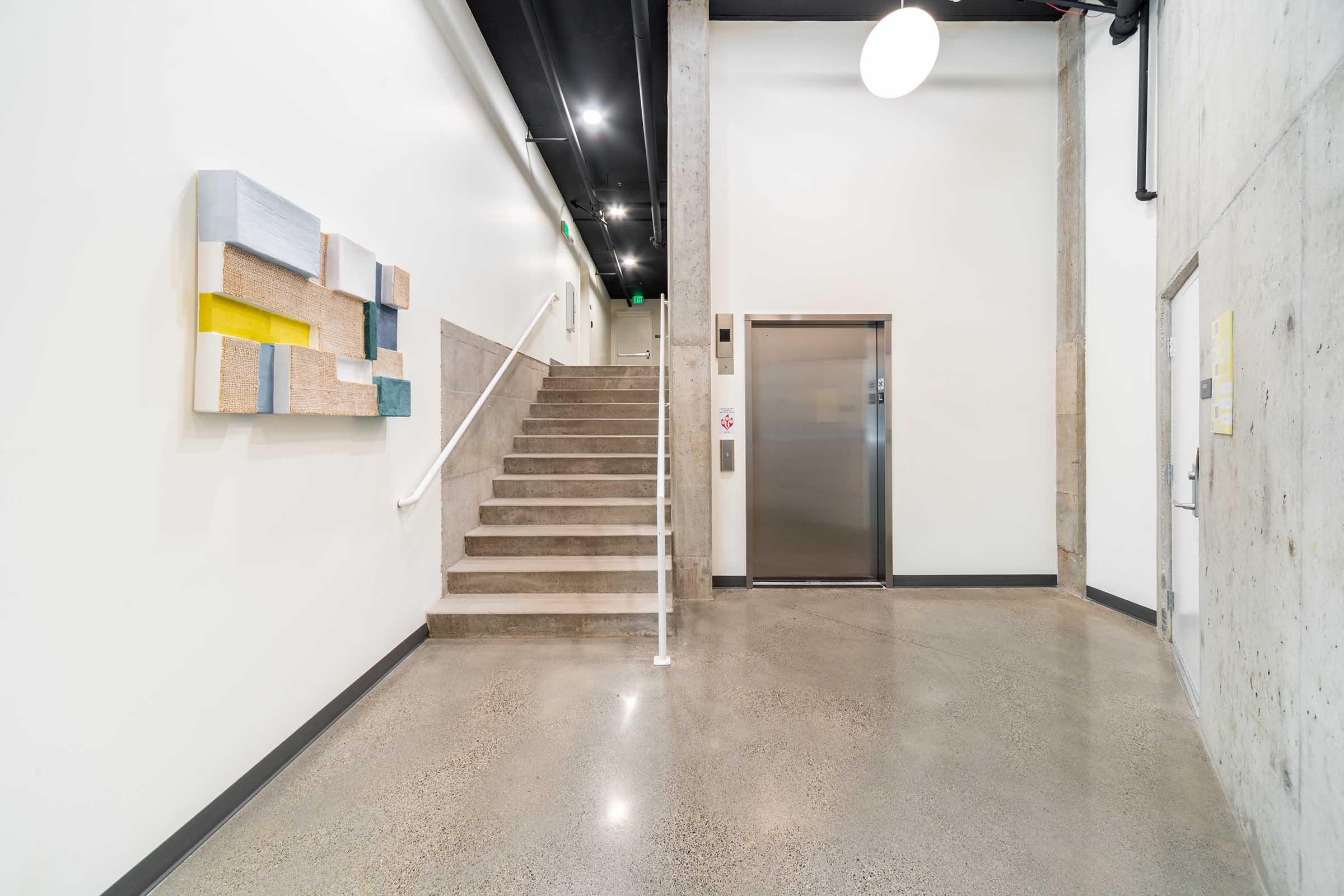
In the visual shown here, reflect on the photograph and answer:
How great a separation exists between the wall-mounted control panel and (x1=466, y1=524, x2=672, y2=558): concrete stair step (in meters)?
1.35

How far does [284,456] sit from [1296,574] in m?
3.04

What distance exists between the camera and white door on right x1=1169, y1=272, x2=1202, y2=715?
2340 millimetres

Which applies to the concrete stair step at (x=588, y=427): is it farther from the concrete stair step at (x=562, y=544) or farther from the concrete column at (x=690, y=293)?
the concrete stair step at (x=562, y=544)

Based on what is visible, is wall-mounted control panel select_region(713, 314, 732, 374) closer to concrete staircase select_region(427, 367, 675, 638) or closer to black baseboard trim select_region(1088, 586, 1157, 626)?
concrete staircase select_region(427, 367, 675, 638)

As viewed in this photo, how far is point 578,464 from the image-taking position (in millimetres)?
4207

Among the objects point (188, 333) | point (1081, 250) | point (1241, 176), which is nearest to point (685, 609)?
point (188, 333)

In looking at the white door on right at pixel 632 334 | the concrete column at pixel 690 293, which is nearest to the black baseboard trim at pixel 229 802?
the concrete column at pixel 690 293

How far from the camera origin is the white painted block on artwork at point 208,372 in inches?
58.7

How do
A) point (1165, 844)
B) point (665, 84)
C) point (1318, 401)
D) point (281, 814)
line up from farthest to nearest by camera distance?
1. point (665, 84)
2. point (281, 814)
3. point (1165, 844)
4. point (1318, 401)

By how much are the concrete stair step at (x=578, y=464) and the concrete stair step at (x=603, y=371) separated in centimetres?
208

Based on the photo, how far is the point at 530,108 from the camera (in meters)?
4.66

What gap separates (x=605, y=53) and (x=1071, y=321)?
411 centimetres

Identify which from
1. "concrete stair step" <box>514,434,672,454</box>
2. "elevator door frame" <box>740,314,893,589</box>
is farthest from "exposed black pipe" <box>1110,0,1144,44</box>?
"concrete stair step" <box>514,434,672,454</box>

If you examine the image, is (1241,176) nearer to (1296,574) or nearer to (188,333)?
(1296,574)
